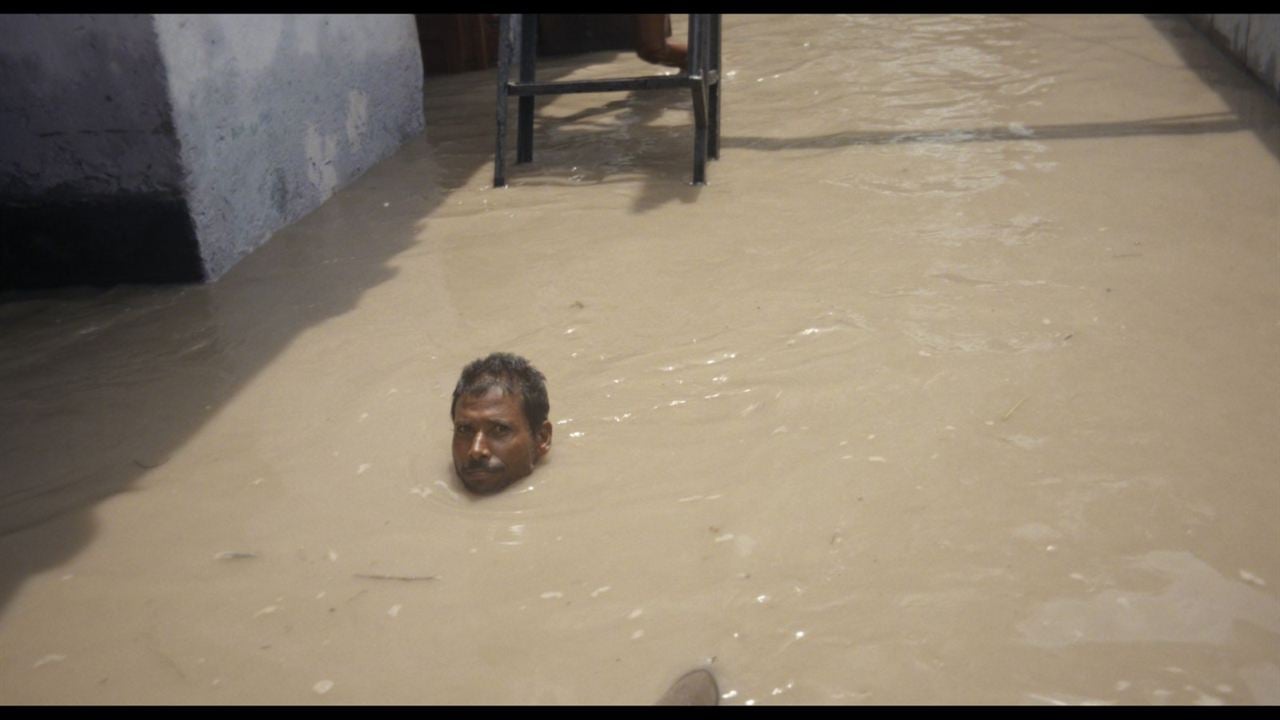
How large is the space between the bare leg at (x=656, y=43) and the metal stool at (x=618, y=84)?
0.49 meters

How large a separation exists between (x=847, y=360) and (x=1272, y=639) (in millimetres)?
1646

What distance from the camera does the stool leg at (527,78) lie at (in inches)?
248

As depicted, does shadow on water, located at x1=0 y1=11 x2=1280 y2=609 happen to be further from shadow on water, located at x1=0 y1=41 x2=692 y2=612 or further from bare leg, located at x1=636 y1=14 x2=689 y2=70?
bare leg, located at x1=636 y1=14 x2=689 y2=70

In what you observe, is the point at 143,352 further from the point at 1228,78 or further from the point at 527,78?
the point at 1228,78

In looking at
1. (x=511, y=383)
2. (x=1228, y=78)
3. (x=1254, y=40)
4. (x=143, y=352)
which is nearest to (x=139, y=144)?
(x=143, y=352)

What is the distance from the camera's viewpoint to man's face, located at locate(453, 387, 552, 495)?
124 inches

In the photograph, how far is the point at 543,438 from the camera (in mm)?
3365

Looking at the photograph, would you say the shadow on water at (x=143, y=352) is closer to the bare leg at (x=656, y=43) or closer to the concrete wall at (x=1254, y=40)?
the bare leg at (x=656, y=43)

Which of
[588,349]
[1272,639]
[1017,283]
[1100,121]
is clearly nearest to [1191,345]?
[1017,283]

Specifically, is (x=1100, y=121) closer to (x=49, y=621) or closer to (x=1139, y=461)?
(x=1139, y=461)

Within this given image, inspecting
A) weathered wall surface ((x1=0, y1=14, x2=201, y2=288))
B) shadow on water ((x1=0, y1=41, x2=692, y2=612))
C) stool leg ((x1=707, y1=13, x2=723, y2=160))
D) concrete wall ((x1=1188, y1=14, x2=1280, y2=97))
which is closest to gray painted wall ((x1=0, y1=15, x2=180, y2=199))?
weathered wall surface ((x1=0, y1=14, x2=201, y2=288))

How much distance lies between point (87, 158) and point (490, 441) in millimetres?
2736

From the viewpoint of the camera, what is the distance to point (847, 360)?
3.84 metres

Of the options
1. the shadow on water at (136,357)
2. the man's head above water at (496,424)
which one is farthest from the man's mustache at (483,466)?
the shadow on water at (136,357)
